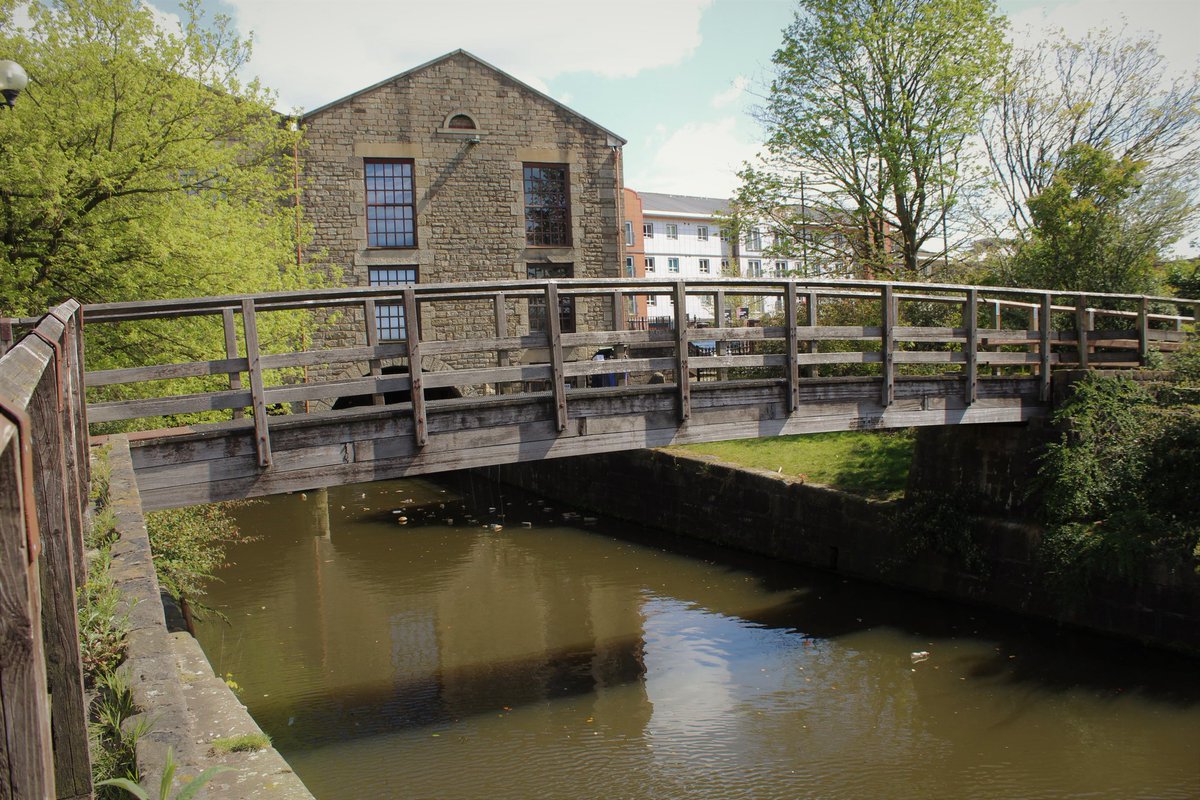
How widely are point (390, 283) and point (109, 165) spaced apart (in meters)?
12.8

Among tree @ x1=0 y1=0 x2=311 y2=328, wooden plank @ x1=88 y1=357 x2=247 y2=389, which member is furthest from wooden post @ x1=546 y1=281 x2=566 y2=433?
tree @ x1=0 y1=0 x2=311 y2=328

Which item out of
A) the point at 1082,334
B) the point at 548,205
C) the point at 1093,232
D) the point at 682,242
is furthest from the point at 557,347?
the point at 682,242

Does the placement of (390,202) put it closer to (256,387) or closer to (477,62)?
(477,62)

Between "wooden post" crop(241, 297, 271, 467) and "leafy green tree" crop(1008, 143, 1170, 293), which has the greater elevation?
"leafy green tree" crop(1008, 143, 1170, 293)

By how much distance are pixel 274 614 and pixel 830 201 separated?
18.0 metres

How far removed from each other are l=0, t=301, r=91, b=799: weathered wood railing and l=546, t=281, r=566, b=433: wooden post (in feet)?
15.4

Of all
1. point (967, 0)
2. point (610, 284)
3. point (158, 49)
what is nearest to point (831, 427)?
point (610, 284)

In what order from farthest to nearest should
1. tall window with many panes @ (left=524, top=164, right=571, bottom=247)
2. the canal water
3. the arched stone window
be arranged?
tall window with many panes @ (left=524, top=164, right=571, bottom=247) < the arched stone window < the canal water

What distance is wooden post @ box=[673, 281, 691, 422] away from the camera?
8508mm

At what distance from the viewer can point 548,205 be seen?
24.9 meters

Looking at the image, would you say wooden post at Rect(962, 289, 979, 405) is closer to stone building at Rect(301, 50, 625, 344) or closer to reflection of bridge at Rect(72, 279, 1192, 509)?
reflection of bridge at Rect(72, 279, 1192, 509)

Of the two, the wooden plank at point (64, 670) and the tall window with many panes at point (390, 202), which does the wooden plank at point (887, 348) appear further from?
the tall window with many panes at point (390, 202)

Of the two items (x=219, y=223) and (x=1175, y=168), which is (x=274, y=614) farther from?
(x=1175, y=168)

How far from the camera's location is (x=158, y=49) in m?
12.1
